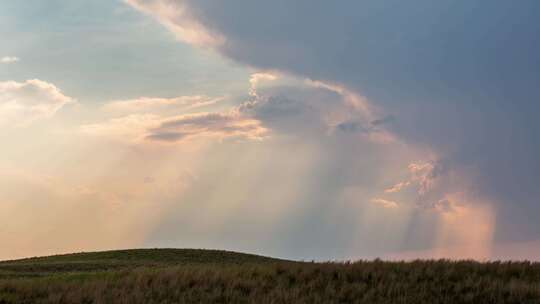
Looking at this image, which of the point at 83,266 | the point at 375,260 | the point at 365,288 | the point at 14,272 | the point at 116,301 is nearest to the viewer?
the point at 116,301

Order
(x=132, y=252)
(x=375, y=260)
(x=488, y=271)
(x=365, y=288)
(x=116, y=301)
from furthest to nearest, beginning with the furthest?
(x=132, y=252), (x=375, y=260), (x=488, y=271), (x=365, y=288), (x=116, y=301)

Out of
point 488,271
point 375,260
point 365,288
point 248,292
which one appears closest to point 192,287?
point 248,292

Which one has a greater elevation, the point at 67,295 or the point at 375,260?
the point at 375,260

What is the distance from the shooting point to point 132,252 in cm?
5072

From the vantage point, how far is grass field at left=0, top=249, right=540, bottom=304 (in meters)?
21.1

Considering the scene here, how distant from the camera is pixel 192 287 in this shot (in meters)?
22.9

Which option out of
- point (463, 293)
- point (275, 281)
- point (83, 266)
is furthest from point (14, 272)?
point (463, 293)

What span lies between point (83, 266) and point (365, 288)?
2276 centimetres

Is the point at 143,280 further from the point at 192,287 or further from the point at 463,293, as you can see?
the point at 463,293

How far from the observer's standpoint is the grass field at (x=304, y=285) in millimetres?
21078

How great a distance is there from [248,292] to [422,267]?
320 inches

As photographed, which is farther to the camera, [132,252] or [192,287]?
[132,252]

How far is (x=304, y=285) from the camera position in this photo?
22969 mm

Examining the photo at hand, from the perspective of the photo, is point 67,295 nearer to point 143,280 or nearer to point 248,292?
point 143,280
